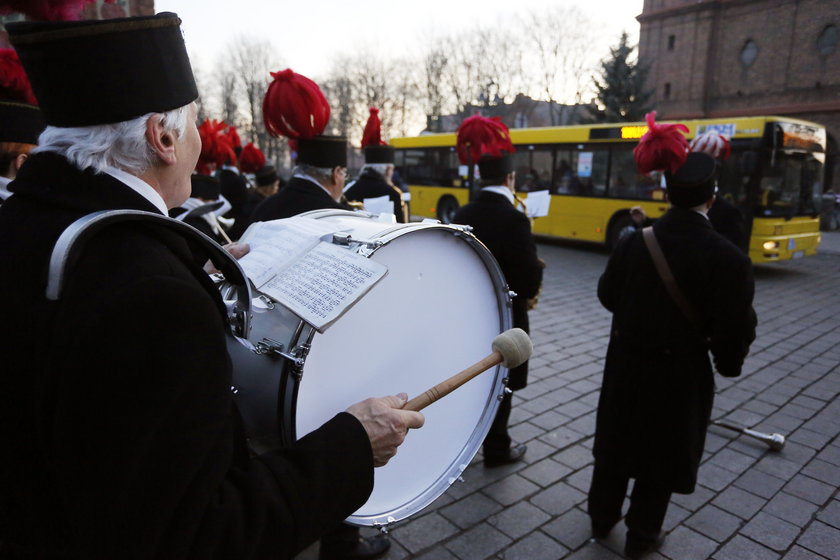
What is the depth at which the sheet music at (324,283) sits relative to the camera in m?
1.15

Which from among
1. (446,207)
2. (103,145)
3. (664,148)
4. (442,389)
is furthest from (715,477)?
(446,207)

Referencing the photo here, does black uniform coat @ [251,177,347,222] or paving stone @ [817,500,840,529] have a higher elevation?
black uniform coat @ [251,177,347,222]

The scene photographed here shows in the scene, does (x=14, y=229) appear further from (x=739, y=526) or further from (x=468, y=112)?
(x=468, y=112)

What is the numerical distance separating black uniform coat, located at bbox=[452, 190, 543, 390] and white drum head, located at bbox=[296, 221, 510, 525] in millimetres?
1539

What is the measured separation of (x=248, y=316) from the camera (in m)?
1.28

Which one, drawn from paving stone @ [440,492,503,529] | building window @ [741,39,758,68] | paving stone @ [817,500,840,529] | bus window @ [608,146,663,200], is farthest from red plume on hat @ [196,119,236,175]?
building window @ [741,39,758,68]

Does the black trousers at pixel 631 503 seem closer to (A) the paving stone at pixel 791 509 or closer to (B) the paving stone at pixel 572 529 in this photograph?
(B) the paving stone at pixel 572 529

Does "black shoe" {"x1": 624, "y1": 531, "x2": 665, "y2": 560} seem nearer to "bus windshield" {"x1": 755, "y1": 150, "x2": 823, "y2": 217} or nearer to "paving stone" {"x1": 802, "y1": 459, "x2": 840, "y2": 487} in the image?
"paving stone" {"x1": 802, "y1": 459, "x2": 840, "y2": 487}

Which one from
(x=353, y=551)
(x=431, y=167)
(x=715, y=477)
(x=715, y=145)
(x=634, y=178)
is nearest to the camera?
(x=353, y=551)

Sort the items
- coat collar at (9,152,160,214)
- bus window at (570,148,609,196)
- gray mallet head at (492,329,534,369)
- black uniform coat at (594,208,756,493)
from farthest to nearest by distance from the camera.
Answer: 1. bus window at (570,148,609,196)
2. black uniform coat at (594,208,756,493)
3. gray mallet head at (492,329,534,369)
4. coat collar at (9,152,160,214)

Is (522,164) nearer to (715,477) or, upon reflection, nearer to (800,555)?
(715,477)

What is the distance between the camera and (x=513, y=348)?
5.21 feet

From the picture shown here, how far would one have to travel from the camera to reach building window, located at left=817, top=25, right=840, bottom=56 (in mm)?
22220

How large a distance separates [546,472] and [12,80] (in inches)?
135
